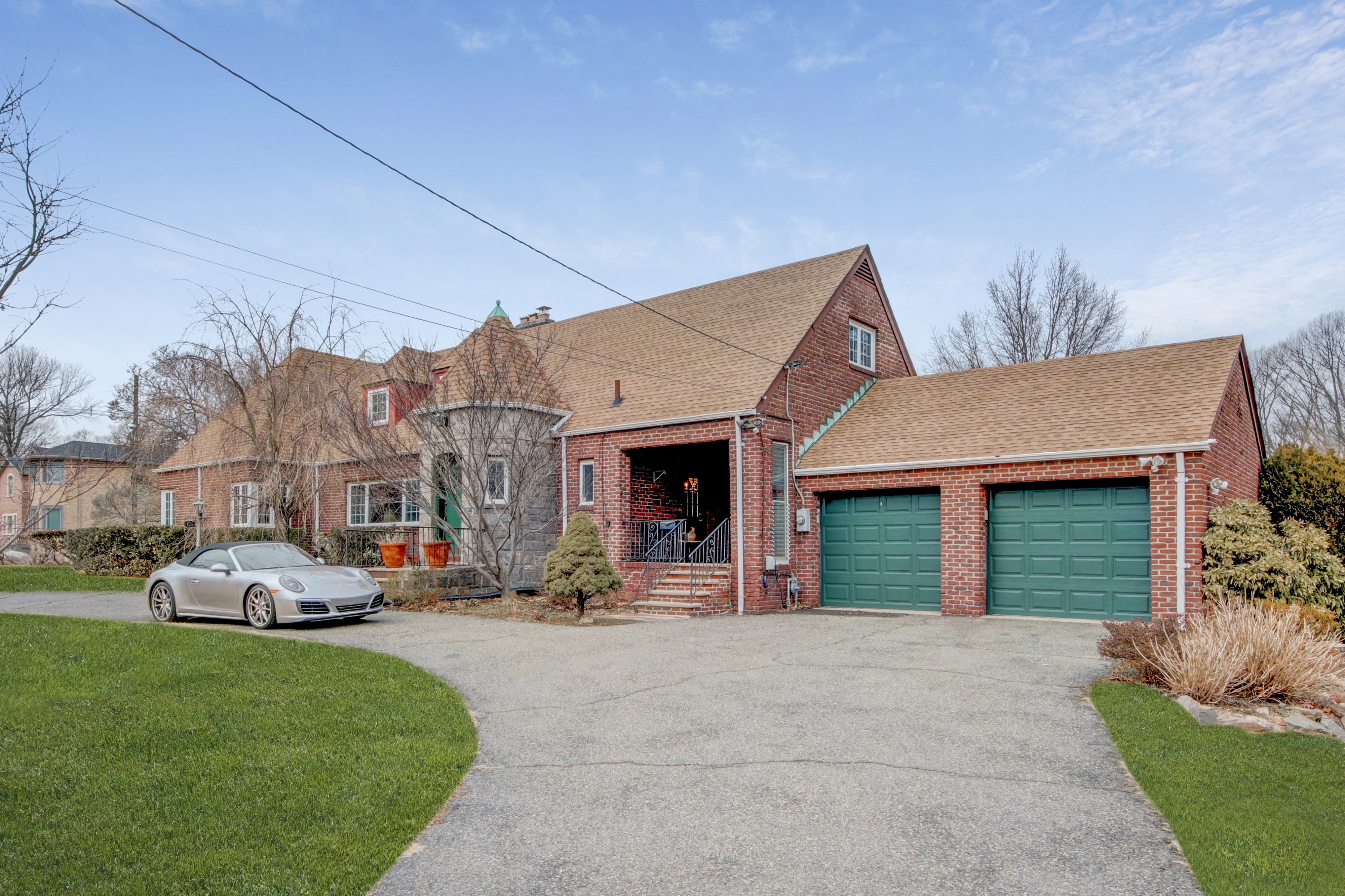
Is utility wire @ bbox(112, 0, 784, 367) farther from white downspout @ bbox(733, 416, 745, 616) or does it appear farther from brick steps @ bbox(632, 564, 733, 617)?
brick steps @ bbox(632, 564, 733, 617)

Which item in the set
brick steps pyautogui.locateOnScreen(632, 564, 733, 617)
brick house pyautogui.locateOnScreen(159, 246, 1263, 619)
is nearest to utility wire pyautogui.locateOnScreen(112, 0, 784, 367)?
brick house pyautogui.locateOnScreen(159, 246, 1263, 619)

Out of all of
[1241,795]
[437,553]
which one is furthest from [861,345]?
[1241,795]

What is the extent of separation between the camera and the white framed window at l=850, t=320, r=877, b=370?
20.1 meters

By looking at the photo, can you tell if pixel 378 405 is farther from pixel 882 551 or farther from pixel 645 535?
pixel 882 551

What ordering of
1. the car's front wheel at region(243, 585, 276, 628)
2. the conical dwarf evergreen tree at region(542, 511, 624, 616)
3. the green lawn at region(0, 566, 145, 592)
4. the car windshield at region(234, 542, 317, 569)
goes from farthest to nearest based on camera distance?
the green lawn at region(0, 566, 145, 592) → the conical dwarf evergreen tree at region(542, 511, 624, 616) → the car windshield at region(234, 542, 317, 569) → the car's front wheel at region(243, 585, 276, 628)

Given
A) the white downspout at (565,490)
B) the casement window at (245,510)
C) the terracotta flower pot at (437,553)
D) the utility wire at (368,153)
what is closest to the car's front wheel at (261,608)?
the utility wire at (368,153)

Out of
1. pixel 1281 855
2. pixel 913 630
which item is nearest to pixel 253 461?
pixel 913 630

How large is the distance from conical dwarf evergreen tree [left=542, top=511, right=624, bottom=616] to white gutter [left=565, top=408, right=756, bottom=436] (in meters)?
3.50

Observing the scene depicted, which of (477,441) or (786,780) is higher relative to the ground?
(477,441)

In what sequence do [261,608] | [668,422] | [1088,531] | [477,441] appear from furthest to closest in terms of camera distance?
[668,422] < [477,441] < [1088,531] < [261,608]

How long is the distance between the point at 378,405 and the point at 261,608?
11407 mm

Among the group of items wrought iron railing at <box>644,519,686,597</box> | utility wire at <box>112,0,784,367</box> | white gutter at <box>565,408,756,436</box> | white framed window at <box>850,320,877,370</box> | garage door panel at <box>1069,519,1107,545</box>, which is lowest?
wrought iron railing at <box>644,519,686,597</box>

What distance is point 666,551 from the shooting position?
18312 mm

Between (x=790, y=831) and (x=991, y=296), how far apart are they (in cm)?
3413
